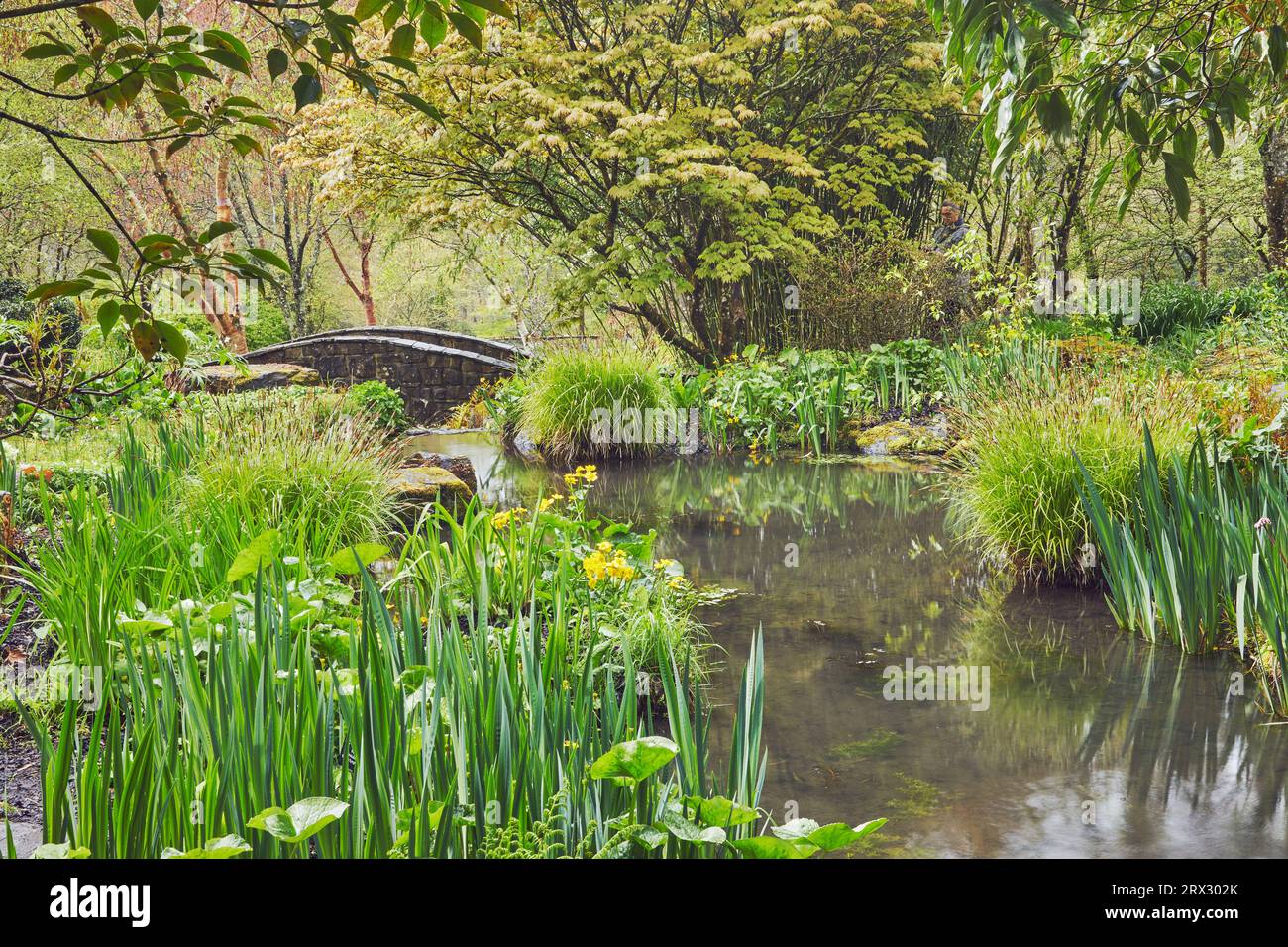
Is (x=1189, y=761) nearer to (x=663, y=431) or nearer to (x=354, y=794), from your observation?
(x=354, y=794)

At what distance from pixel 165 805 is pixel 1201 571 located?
325 cm

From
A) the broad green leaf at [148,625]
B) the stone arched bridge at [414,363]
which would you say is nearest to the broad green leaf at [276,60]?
the broad green leaf at [148,625]

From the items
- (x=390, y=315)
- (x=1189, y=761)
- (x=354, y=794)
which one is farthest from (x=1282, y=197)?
(x=390, y=315)

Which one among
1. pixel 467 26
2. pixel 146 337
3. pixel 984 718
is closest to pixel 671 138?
pixel 984 718

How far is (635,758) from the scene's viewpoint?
1653mm

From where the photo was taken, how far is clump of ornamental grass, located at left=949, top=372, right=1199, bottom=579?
4527mm

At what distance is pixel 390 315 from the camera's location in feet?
107

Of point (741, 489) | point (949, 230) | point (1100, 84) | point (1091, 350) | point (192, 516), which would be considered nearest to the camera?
point (1100, 84)

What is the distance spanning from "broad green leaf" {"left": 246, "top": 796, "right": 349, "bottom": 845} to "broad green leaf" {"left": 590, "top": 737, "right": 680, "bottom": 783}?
41cm

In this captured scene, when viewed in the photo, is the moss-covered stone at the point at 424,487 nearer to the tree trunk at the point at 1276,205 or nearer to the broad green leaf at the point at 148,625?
the broad green leaf at the point at 148,625

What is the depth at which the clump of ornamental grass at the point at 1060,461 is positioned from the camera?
4.53 metres

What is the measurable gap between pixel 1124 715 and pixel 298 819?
8.73 ft

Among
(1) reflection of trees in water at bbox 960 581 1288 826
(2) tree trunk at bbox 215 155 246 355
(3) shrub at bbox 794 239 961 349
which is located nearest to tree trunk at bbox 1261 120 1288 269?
(3) shrub at bbox 794 239 961 349

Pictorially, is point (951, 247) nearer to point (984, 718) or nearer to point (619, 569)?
point (984, 718)
